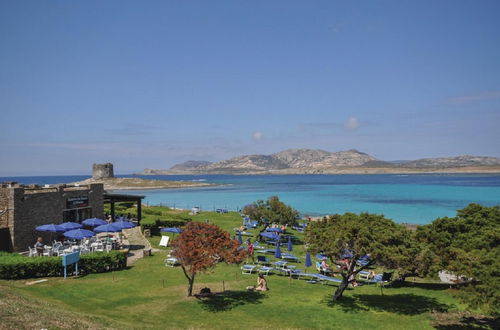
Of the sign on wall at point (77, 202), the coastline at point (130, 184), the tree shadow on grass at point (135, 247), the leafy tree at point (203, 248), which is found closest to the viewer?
the leafy tree at point (203, 248)

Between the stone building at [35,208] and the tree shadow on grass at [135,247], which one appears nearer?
the stone building at [35,208]

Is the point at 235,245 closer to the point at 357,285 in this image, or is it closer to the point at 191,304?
the point at 191,304

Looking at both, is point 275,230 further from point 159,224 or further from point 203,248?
point 203,248

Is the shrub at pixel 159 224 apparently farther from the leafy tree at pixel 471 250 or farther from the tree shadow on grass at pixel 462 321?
the tree shadow on grass at pixel 462 321

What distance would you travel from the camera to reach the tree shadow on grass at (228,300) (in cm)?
1494

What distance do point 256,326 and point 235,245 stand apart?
365 centimetres

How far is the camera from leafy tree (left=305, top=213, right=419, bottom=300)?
14.3 metres

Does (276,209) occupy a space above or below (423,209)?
above

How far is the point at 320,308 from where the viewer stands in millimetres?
15250

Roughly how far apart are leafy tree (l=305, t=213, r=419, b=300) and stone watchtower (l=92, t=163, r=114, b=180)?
132m

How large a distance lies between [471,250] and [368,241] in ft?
15.1

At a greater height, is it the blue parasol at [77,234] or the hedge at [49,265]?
the blue parasol at [77,234]

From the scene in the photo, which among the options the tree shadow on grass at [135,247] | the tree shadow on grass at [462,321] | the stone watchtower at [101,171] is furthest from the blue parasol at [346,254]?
the stone watchtower at [101,171]

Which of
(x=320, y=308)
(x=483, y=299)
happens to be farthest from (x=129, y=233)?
(x=483, y=299)
